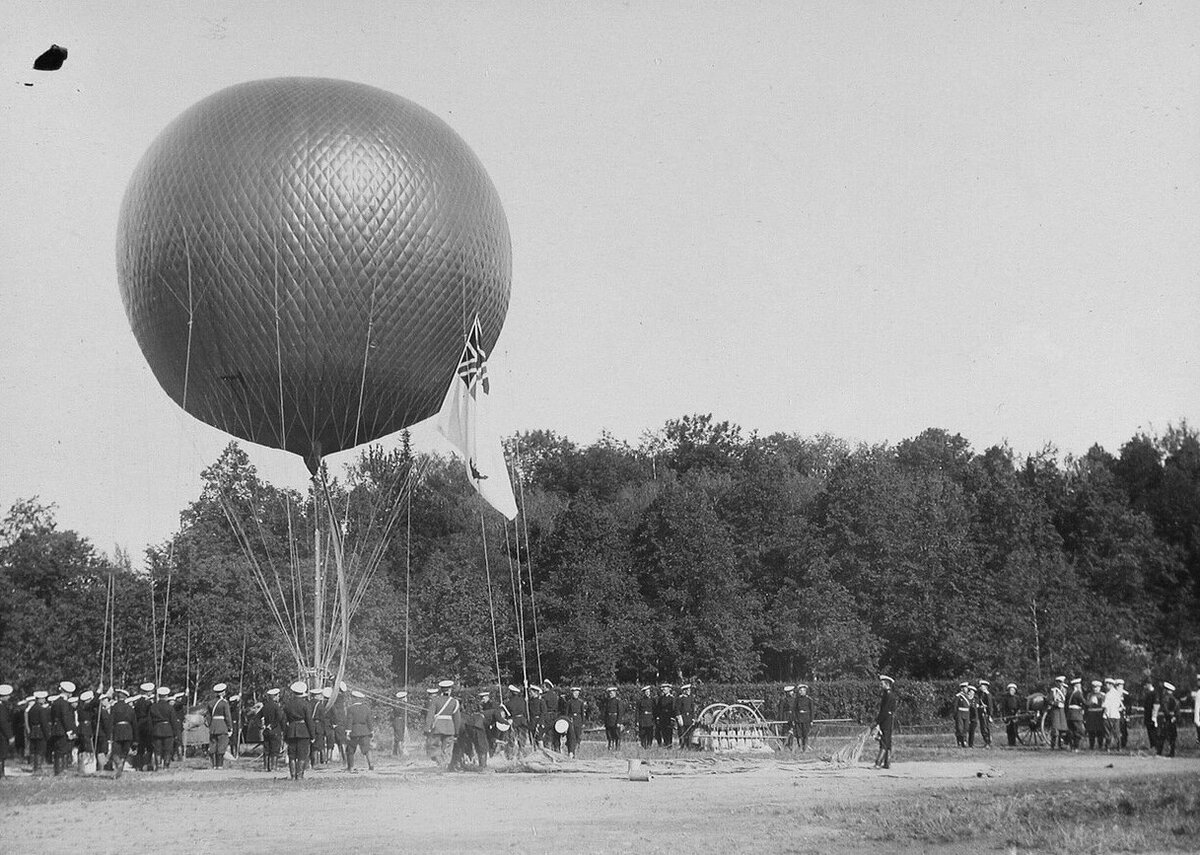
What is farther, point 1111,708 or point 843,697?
point 843,697

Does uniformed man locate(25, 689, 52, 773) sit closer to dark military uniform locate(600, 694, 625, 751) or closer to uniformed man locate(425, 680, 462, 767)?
uniformed man locate(425, 680, 462, 767)

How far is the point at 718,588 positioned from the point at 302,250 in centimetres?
3051

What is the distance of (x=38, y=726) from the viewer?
20.5 metres

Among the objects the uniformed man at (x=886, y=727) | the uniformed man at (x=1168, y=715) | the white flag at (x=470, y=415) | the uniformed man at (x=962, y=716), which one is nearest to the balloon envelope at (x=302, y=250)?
the white flag at (x=470, y=415)

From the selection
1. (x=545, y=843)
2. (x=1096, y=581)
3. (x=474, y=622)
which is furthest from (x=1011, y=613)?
(x=545, y=843)

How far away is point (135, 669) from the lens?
3775cm

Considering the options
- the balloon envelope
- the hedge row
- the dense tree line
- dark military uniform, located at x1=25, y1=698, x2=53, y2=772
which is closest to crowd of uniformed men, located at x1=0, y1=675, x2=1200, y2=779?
dark military uniform, located at x1=25, y1=698, x2=53, y2=772

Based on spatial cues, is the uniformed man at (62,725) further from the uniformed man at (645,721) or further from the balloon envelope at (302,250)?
the uniformed man at (645,721)

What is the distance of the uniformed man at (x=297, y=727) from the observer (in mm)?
18203

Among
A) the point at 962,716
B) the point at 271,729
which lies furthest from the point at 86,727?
the point at 962,716

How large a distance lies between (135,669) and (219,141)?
24410mm

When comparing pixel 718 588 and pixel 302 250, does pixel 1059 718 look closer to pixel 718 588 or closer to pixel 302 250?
pixel 302 250

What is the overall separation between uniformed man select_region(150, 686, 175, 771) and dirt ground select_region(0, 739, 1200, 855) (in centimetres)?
65

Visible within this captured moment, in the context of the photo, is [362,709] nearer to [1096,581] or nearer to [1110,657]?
[1110,657]
